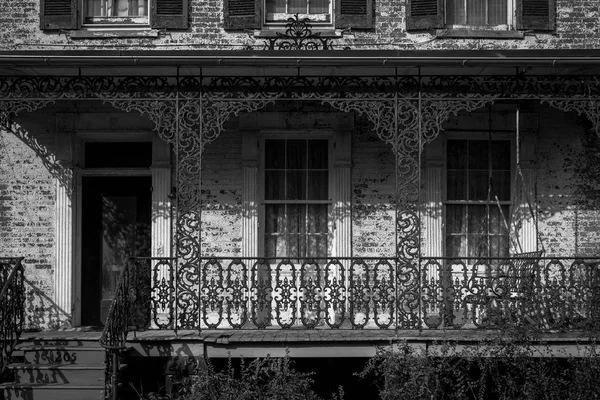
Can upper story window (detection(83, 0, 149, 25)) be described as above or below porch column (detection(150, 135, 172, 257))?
above

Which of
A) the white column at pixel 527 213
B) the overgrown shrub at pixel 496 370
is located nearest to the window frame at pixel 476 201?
the white column at pixel 527 213

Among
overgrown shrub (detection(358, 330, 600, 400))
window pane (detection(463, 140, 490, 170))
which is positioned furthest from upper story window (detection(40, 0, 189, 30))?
overgrown shrub (detection(358, 330, 600, 400))

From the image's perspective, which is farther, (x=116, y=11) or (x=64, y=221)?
(x=116, y=11)

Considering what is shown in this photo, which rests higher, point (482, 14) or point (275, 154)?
point (482, 14)

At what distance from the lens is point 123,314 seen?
1127 cm

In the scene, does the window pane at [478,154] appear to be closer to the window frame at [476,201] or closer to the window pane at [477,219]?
the window frame at [476,201]

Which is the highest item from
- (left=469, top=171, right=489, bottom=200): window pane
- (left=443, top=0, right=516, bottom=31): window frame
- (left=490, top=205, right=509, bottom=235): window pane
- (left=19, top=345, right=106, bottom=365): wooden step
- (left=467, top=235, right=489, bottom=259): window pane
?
(left=443, top=0, right=516, bottom=31): window frame

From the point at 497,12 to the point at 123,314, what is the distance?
669 centimetres

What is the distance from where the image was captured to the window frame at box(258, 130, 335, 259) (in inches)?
533

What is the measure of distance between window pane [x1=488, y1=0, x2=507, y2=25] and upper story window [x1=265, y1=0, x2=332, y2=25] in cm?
226

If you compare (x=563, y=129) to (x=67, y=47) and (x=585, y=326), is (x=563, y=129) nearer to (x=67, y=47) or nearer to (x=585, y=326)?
(x=585, y=326)

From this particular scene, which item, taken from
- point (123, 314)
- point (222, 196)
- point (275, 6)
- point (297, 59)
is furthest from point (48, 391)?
point (275, 6)

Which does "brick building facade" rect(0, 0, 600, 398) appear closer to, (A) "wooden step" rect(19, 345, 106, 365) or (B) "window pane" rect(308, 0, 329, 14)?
(B) "window pane" rect(308, 0, 329, 14)

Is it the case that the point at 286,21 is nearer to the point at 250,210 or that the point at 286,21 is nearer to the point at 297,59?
the point at 297,59
